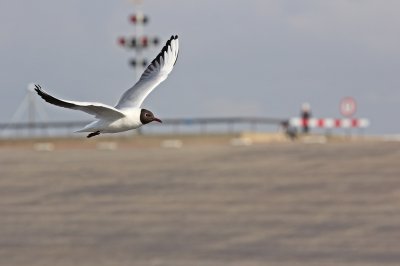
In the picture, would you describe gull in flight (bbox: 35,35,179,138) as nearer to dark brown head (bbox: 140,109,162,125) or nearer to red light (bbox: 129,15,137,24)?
dark brown head (bbox: 140,109,162,125)

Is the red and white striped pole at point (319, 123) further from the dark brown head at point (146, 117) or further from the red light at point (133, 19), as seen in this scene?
the dark brown head at point (146, 117)

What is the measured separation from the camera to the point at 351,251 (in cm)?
4988

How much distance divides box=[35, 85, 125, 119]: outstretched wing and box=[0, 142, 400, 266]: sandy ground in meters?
38.7

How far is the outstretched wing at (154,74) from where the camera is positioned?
1123 centimetres

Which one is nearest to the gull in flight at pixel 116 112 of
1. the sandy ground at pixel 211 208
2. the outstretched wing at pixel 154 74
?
the outstretched wing at pixel 154 74

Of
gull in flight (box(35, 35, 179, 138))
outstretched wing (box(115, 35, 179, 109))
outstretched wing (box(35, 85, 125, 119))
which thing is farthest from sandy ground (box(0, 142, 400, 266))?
outstretched wing (box(35, 85, 125, 119))

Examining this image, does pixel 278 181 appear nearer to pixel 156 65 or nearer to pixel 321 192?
pixel 321 192

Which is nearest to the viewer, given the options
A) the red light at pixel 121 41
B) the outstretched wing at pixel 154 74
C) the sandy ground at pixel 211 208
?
the outstretched wing at pixel 154 74

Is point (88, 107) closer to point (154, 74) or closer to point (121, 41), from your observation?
point (154, 74)

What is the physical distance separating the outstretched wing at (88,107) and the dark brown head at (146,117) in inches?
6.1

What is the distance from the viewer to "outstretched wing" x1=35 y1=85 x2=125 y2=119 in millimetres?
9672

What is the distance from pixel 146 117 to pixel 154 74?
2751 mm

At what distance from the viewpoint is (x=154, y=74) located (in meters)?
12.3

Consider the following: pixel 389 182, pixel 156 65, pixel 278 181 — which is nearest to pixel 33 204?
pixel 278 181
